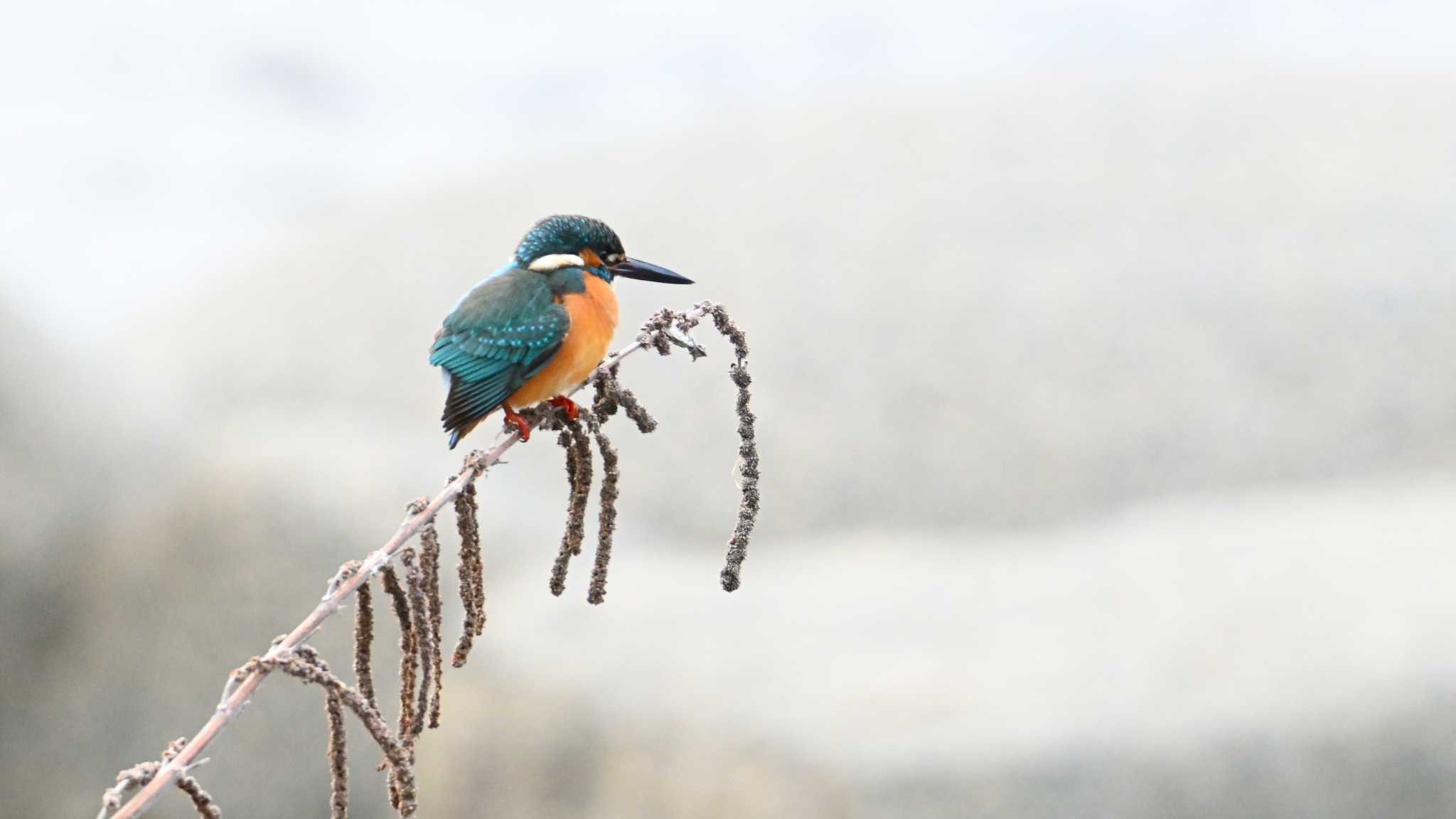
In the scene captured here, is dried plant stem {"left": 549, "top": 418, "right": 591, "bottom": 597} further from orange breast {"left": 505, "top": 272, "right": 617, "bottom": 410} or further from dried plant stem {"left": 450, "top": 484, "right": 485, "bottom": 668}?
orange breast {"left": 505, "top": 272, "right": 617, "bottom": 410}

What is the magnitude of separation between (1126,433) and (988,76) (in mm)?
3342

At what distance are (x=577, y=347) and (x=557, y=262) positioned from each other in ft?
0.82

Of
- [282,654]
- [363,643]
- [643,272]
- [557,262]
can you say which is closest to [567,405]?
[643,272]

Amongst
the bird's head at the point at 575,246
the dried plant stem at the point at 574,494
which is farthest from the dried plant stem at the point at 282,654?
the bird's head at the point at 575,246

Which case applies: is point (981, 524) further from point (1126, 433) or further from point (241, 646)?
point (241, 646)

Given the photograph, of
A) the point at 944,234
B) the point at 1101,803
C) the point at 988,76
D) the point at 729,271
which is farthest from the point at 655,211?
the point at 1101,803

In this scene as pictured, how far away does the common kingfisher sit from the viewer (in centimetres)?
280

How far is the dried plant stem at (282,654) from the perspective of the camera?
1268mm

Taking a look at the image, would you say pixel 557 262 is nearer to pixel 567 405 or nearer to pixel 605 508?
pixel 567 405

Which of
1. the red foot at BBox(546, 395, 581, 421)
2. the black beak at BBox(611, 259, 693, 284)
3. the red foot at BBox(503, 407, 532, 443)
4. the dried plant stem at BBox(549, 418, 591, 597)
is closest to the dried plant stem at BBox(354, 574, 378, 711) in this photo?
the dried plant stem at BBox(549, 418, 591, 597)

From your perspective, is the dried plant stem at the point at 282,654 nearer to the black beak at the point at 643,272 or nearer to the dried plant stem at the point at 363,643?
the dried plant stem at the point at 363,643

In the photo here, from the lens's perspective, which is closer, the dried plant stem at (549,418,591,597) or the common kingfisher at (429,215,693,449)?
the dried plant stem at (549,418,591,597)

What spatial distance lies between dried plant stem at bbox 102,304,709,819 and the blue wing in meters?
1.00

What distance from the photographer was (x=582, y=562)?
6.84m
